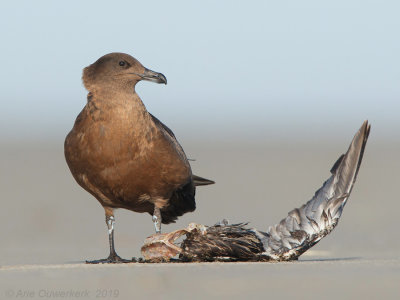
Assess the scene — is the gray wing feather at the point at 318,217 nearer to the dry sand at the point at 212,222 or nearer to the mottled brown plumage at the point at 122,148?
the dry sand at the point at 212,222

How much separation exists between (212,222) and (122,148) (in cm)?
608

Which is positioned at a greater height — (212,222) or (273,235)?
(273,235)

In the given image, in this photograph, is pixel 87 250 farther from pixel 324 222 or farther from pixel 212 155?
pixel 212 155

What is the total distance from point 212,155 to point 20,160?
6.86 metres

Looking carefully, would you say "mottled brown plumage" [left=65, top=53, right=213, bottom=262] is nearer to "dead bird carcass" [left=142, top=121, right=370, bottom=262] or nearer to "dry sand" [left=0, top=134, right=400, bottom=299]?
"dead bird carcass" [left=142, top=121, right=370, bottom=262]

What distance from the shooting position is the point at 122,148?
10109 mm

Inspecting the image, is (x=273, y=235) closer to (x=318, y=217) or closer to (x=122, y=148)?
(x=318, y=217)

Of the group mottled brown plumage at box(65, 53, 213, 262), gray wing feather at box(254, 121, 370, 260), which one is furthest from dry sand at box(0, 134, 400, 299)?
mottled brown plumage at box(65, 53, 213, 262)

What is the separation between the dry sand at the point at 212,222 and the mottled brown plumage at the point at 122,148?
0.88 m

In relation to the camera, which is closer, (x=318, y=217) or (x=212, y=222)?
(x=318, y=217)

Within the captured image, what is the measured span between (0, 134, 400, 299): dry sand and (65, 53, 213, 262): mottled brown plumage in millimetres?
876

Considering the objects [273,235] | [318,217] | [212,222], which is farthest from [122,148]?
[212,222]

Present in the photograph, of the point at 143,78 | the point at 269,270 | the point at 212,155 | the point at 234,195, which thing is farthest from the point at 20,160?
the point at 269,270

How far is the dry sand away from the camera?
7.38m
